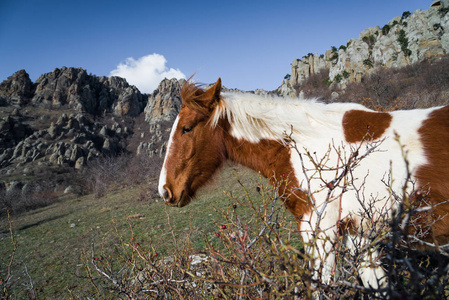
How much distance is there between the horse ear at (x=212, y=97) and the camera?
228cm

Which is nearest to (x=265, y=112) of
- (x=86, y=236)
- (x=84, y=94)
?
(x=86, y=236)

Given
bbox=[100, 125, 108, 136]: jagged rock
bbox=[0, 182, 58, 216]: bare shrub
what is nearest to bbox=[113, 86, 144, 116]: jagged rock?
bbox=[100, 125, 108, 136]: jagged rock

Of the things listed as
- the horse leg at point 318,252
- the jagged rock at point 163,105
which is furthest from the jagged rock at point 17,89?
the horse leg at point 318,252

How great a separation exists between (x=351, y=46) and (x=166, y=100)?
177 feet

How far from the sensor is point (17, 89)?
59.8 meters

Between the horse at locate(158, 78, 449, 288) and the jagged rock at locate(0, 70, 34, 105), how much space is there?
253 feet

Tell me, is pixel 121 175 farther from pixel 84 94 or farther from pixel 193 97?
pixel 84 94

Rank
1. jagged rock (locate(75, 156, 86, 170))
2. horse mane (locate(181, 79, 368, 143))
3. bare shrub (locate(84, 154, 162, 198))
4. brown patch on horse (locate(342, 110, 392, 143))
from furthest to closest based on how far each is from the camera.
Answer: jagged rock (locate(75, 156, 86, 170))
bare shrub (locate(84, 154, 162, 198))
horse mane (locate(181, 79, 368, 143))
brown patch on horse (locate(342, 110, 392, 143))

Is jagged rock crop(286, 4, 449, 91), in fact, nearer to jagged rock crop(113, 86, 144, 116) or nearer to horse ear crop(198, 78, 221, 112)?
horse ear crop(198, 78, 221, 112)

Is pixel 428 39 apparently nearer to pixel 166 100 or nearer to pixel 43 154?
pixel 166 100

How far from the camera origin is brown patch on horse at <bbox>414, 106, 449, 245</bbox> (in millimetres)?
1592

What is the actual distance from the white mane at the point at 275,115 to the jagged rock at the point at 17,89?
77.4 metres

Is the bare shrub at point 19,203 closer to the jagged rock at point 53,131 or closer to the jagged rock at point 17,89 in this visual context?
the jagged rock at point 53,131

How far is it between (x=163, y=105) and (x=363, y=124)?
71.9m
